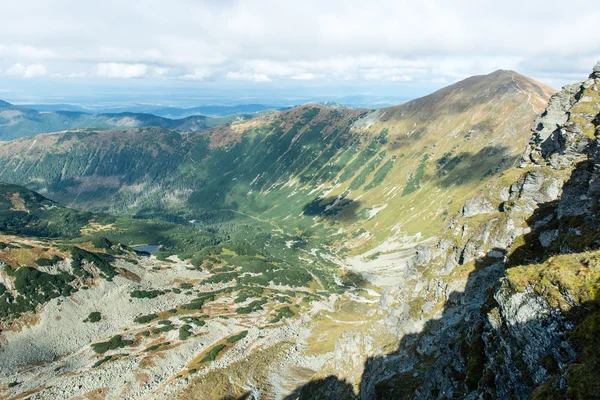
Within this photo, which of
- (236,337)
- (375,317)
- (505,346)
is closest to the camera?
(505,346)

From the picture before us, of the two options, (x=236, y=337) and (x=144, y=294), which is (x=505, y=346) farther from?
(x=144, y=294)

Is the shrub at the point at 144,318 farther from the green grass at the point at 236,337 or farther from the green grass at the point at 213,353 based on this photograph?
the green grass at the point at 213,353

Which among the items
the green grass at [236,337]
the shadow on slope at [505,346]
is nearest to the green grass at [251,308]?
the green grass at [236,337]

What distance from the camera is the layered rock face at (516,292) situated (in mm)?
22000

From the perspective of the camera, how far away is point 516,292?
2520cm

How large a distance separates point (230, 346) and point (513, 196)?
85953 millimetres

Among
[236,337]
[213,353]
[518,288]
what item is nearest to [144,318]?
[236,337]

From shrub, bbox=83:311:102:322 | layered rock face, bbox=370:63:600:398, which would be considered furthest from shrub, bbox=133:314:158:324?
layered rock face, bbox=370:63:600:398

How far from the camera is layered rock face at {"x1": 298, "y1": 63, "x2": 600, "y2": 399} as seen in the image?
22.0m

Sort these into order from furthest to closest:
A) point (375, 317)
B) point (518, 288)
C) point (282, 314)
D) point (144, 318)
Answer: point (282, 314)
point (144, 318)
point (375, 317)
point (518, 288)

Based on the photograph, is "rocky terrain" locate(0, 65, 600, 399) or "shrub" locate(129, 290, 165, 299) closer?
"rocky terrain" locate(0, 65, 600, 399)

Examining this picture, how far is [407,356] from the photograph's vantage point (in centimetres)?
5600

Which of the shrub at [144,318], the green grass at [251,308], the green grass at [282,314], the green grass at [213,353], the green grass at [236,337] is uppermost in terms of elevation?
Result: the green grass at [213,353]

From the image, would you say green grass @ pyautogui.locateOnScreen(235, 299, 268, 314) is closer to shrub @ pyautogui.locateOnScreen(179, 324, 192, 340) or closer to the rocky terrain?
the rocky terrain
